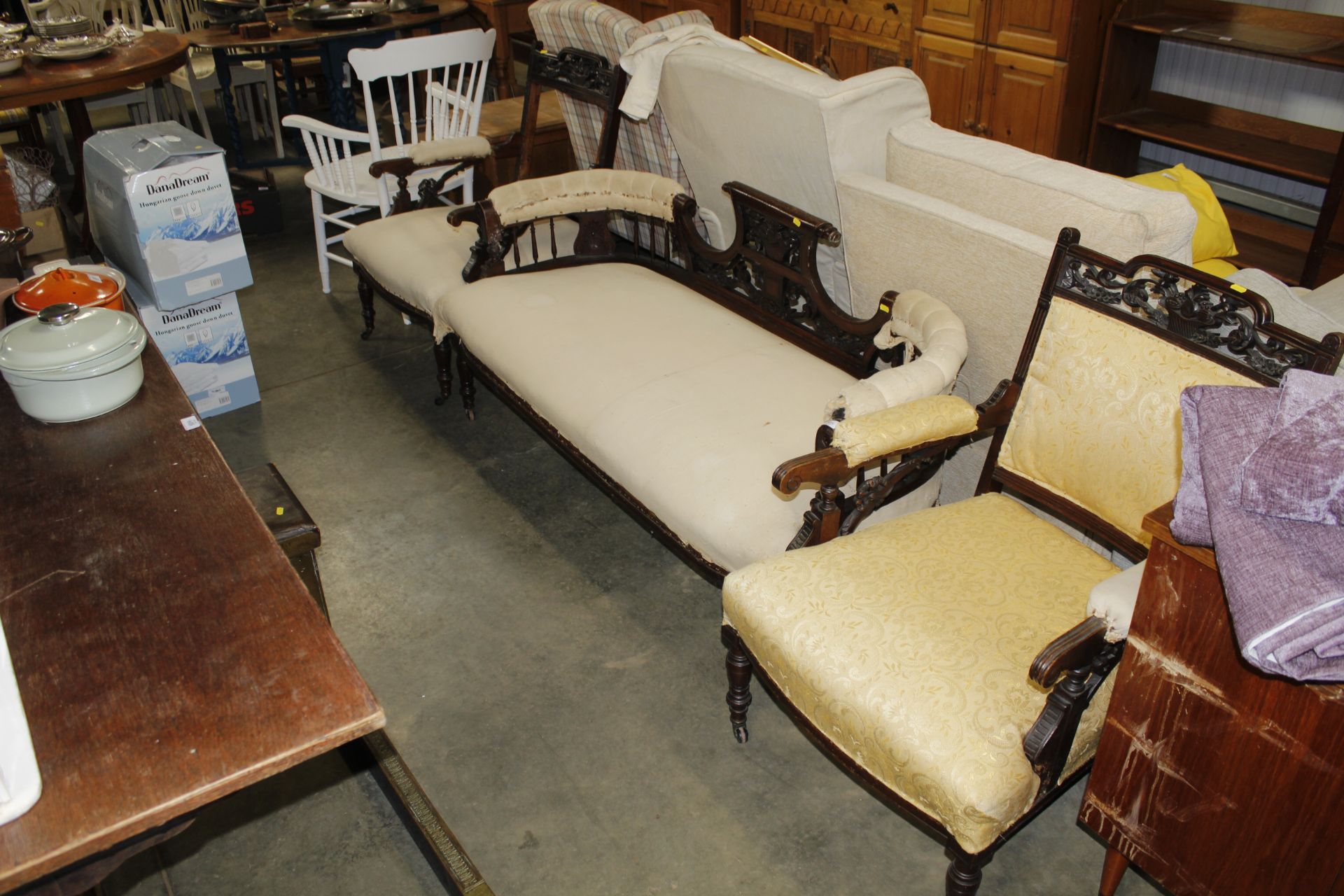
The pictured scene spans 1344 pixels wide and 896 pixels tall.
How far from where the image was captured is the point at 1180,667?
1246mm

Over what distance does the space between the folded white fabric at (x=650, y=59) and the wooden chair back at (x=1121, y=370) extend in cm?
146

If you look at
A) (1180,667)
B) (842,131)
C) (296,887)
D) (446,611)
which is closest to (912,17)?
Answer: (842,131)

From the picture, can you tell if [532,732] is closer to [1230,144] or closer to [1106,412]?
[1106,412]

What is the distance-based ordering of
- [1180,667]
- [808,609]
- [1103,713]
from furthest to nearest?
[808,609], [1103,713], [1180,667]

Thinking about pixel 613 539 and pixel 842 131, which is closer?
pixel 842 131

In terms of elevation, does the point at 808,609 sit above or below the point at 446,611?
above

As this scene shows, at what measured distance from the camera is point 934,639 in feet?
4.89

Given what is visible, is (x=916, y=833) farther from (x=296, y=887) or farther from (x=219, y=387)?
(x=219, y=387)

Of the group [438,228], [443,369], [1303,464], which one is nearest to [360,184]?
[438,228]

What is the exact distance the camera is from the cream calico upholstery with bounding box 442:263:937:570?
1.89 m

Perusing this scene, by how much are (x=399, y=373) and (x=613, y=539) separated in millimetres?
1176

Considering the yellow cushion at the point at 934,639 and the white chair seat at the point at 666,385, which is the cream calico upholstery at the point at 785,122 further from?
the yellow cushion at the point at 934,639

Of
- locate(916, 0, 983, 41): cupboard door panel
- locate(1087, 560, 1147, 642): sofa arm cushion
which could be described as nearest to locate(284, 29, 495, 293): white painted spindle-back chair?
locate(916, 0, 983, 41): cupboard door panel

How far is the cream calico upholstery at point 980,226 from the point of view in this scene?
172 centimetres
